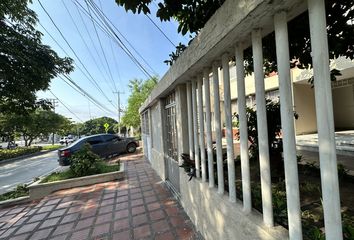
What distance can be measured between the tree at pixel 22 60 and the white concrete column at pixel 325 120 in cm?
910

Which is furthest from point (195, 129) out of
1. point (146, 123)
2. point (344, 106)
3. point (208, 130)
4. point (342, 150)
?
point (344, 106)

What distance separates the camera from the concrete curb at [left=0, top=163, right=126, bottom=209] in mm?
6498

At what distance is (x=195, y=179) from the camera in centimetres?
365

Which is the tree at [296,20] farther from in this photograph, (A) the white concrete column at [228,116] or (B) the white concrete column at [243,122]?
(B) the white concrete column at [243,122]

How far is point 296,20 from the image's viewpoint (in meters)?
2.65

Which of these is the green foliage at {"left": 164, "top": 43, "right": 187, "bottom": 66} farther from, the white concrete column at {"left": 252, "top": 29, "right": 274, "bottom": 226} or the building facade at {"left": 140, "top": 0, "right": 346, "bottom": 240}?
the white concrete column at {"left": 252, "top": 29, "right": 274, "bottom": 226}

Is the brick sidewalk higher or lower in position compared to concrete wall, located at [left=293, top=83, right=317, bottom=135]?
lower

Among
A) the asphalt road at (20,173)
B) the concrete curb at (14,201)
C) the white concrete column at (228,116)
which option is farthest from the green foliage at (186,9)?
the asphalt road at (20,173)

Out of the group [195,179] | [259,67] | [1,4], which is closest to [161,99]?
[195,179]

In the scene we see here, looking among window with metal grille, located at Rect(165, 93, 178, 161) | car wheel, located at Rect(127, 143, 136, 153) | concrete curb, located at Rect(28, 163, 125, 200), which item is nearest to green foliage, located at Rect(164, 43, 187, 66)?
window with metal grille, located at Rect(165, 93, 178, 161)

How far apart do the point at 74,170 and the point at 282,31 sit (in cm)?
788

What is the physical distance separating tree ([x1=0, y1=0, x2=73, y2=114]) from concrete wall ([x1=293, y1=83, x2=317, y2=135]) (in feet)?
40.6

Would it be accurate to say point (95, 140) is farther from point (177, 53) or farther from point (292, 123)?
point (292, 123)

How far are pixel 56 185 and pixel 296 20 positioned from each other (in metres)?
7.50
